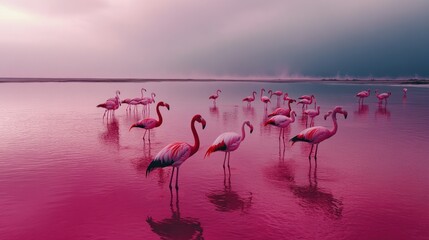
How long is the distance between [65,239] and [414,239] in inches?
233

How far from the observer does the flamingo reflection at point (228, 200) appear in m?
7.18

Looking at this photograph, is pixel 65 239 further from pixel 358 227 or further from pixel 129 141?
pixel 129 141

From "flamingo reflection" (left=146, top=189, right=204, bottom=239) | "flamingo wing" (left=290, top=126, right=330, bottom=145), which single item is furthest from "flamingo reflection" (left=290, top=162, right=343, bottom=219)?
"flamingo reflection" (left=146, top=189, right=204, bottom=239)

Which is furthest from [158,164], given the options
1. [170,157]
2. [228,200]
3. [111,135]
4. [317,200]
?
[111,135]

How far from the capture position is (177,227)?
20.6 ft

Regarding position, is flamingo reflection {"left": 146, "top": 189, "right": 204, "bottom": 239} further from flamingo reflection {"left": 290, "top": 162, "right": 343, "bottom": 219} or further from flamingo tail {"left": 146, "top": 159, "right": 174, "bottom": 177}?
flamingo reflection {"left": 290, "top": 162, "right": 343, "bottom": 219}

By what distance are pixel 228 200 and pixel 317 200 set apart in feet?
6.50

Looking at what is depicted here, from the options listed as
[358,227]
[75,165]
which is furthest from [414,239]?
[75,165]

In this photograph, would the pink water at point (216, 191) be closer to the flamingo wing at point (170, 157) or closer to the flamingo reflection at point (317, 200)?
the flamingo reflection at point (317, 200)

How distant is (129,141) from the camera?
46.9 feet

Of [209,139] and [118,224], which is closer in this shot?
[118,224]

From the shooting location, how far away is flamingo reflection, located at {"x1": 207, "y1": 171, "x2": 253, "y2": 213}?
7180 mm

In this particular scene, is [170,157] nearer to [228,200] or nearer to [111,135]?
[228,200]

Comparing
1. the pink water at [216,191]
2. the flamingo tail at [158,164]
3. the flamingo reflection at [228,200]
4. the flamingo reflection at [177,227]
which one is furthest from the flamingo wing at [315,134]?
the flamingo reflection at [177,227]
